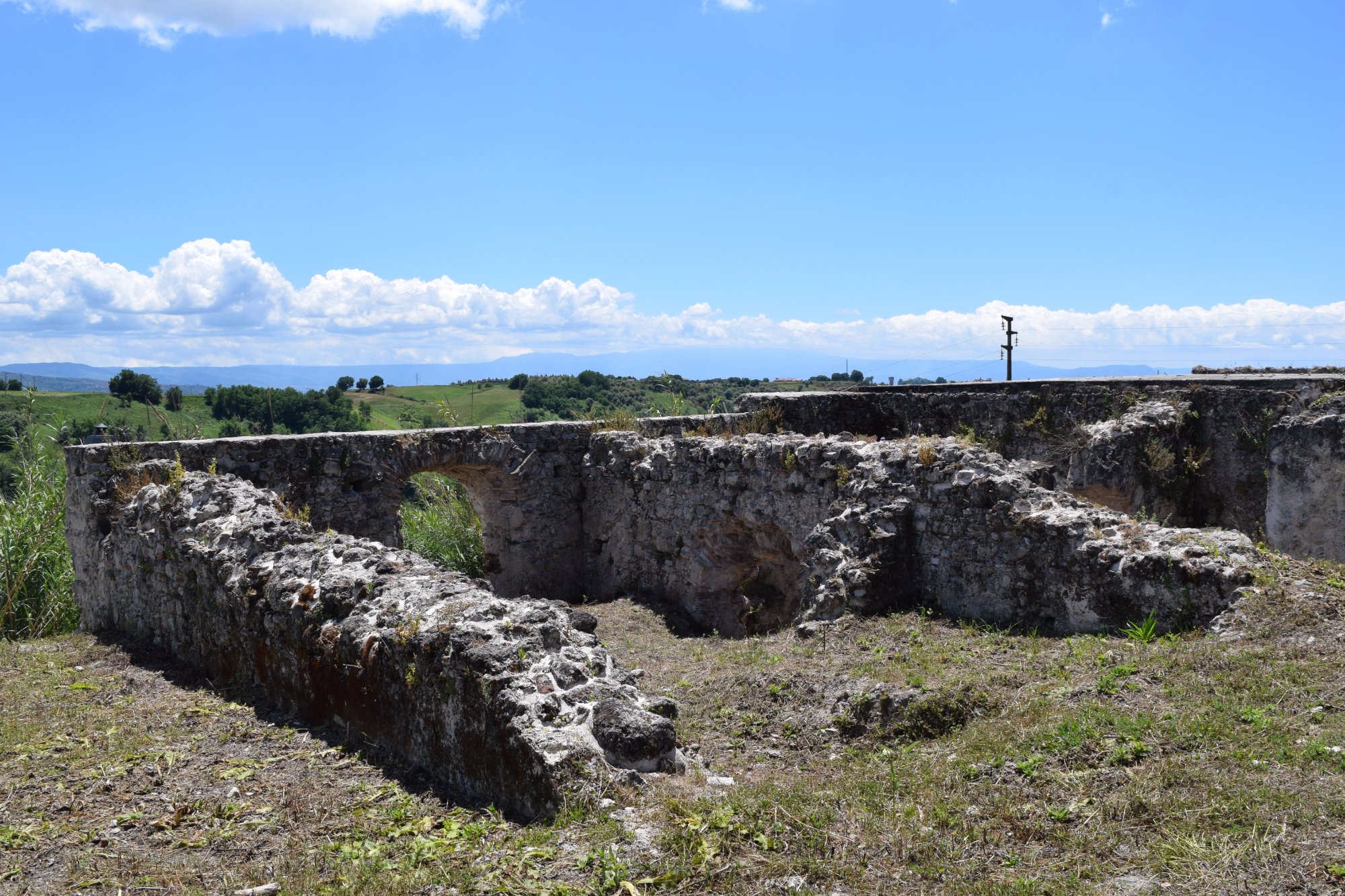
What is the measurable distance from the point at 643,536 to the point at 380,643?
6.44m

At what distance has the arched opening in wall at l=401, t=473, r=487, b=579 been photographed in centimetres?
1579

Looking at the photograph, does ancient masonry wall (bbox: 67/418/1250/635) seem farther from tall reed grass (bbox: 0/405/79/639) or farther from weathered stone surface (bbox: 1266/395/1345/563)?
weathered stone surface (bbox: 1266/395/1345/563)

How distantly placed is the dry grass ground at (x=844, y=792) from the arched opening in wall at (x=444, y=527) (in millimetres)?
8478

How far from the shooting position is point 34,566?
12914 millimetres

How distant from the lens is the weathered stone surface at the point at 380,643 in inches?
203

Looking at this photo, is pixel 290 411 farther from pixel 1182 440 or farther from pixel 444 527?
pixel 1182 440

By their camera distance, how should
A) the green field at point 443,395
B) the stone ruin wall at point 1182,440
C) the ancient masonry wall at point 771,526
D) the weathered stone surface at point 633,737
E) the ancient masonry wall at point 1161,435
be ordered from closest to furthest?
the weathered stone surface at point 633,737, the ancient masonry wall at point 771,526, the stone ruin wall at point 1182,440, the ancient masonry wall at point 1161,435, the green field at point 443,395

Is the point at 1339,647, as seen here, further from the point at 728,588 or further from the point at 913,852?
the point at 728,588

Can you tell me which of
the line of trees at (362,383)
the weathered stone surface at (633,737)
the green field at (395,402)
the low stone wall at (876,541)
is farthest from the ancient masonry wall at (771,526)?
the line of trees at (362,383)

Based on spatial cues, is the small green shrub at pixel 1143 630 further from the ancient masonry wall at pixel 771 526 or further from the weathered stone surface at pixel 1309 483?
the weathered stone surface at pixel 1309 483

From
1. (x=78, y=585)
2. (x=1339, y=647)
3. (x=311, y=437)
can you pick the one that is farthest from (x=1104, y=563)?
(x=78, y=585)

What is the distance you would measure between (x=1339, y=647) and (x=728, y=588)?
7104 millimetres

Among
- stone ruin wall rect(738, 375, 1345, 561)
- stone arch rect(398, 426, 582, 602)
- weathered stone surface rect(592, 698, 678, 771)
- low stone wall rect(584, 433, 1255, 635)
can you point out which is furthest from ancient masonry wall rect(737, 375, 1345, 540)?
weathered stone surface rect(592, 698, 678, 771)

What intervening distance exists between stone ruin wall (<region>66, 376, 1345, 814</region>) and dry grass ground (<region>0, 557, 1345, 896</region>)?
0.45 meters
